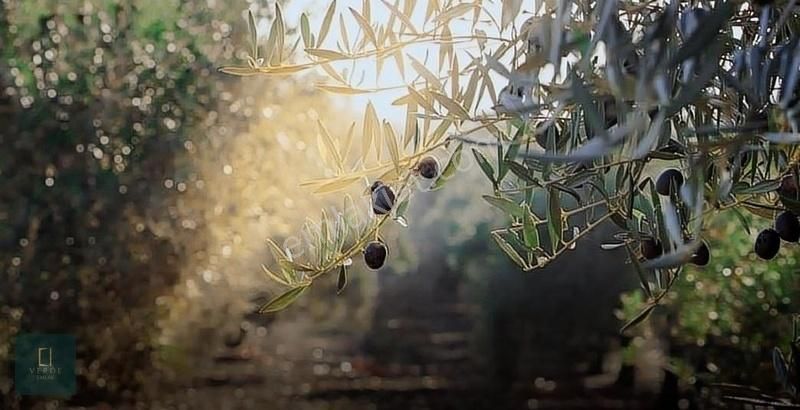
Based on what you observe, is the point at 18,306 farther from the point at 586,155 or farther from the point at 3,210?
the point at 586,155

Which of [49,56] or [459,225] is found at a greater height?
[49,56]

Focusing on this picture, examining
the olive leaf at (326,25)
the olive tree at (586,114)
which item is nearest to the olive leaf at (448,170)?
the olive tree at (586,114)

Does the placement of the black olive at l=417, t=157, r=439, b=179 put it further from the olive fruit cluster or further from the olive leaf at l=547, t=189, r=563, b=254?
the olive fruit cluster

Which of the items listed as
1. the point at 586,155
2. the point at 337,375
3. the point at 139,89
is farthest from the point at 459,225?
the point at 586,155

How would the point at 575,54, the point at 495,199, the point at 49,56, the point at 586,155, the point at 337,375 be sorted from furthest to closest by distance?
the point at 337,375, the point at 49,56, the point at 495,199, the point at 575,54, the point at 586,155

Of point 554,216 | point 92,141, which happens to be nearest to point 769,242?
point 554,216

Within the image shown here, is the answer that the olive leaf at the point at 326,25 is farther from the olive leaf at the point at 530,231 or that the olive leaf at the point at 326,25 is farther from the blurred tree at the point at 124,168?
the blurred tree at the point at 124,168

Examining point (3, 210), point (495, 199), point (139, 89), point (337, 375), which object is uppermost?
point (139, 89)
